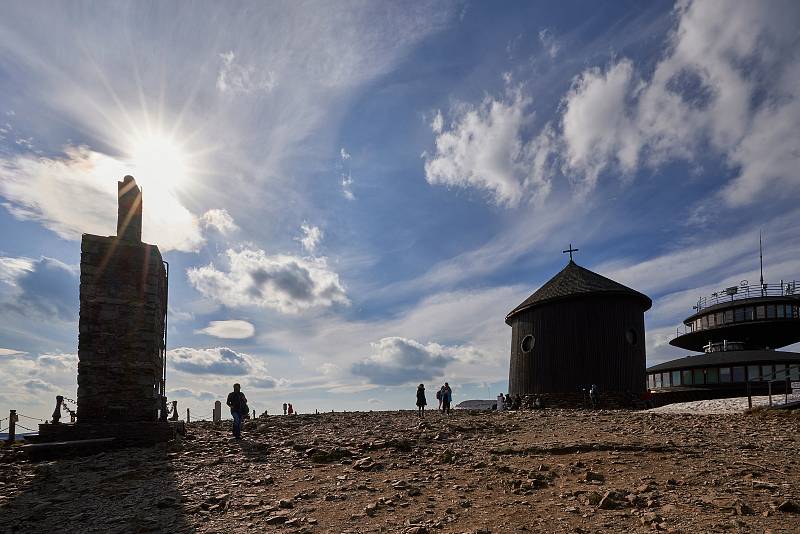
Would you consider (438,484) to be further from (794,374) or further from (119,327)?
(794,374)

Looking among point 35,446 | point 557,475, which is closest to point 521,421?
point 557,475

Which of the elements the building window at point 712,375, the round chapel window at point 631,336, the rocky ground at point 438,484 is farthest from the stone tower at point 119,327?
the building window at point 712,375

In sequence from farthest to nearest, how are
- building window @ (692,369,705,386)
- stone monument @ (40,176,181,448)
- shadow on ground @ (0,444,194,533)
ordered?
building window @ (692,369,705,386)
stone monument @ (40,176,181,448)
shadow on ground @ (0,444,194,533)

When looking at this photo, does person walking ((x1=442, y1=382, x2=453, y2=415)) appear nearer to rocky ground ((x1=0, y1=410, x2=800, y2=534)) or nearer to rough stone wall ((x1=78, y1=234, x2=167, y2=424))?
rocky ground ((x1=0, y1=410, x2=800, y2=534))

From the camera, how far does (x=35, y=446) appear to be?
1479cm

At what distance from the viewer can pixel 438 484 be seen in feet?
32.9

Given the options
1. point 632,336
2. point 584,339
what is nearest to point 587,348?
point 584,339

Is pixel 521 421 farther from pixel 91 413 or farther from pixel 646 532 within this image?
pixel 91 413

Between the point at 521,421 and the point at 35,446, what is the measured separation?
15706 millimetres

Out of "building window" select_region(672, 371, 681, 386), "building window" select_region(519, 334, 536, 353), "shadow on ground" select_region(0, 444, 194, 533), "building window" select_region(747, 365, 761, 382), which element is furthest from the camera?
"building window" select_region(672, 371, 681, 386)

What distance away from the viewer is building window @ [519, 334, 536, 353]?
3216 centimetres

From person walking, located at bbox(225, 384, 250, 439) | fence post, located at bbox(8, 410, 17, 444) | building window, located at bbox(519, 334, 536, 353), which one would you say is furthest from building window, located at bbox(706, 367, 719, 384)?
fence post, located at bbox(8, 410, 17, 444)

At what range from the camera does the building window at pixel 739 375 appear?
106ft

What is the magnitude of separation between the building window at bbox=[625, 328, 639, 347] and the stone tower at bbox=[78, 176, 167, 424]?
2512 cm
